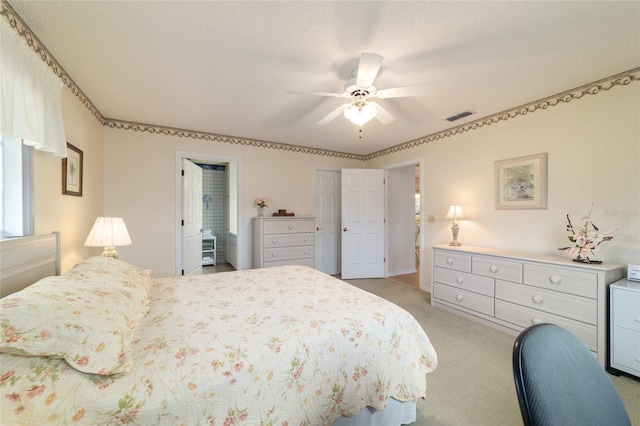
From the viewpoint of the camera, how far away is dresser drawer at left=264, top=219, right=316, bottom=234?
400cm

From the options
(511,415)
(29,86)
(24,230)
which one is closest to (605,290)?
(511,415)

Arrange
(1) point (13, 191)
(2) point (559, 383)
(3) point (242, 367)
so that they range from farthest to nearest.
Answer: (1) point (13, 191) → (3) point (242, 367) → (2) point (559, 383)

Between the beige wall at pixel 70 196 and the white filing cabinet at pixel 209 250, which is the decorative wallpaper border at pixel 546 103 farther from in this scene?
the white filing cabinet at pixel 209 250

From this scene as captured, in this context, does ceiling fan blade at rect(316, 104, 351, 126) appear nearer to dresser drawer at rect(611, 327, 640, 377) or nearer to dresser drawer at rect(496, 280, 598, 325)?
dresser drawer at rect(496, 280, 598, 325)

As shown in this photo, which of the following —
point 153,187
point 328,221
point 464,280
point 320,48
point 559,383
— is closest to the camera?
point 559,383

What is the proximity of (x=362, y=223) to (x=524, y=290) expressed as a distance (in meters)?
2.60

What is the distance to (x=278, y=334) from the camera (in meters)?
1.20

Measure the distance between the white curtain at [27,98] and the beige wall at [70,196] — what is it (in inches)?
8.4

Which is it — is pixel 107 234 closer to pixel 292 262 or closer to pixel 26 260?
pixel 26 260

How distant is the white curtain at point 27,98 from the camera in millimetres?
1340

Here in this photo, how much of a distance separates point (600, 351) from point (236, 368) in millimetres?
2810

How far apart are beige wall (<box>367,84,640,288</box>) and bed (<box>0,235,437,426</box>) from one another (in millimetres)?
2255

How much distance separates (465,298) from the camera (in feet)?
9.85

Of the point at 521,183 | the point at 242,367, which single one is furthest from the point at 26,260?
the point at 521,183
